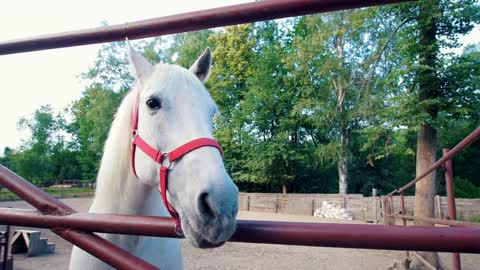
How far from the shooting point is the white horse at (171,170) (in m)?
1.12

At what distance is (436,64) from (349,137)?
14.0 metres

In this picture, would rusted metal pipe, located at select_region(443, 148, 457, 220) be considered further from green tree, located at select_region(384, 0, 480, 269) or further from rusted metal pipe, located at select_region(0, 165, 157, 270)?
green tree, located at select_region(384, 0, 480, 269)

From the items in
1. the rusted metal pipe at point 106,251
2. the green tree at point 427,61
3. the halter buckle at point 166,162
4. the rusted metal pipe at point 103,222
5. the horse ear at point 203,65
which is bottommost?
the rusted metal pipe at point 106,251

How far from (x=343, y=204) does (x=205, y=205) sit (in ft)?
58.0

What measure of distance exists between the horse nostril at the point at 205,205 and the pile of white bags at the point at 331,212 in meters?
16.6

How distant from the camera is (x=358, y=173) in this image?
26.6 metres

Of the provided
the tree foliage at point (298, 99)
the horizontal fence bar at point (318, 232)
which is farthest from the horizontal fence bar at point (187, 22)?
the tree foliage at point (298, 99)

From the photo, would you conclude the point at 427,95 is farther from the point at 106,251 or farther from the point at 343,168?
the point at 343,168

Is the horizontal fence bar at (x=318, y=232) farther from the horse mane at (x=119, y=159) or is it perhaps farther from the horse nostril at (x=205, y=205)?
the horse mane at (x=119, y=159)

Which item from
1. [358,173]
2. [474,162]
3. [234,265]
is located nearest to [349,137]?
[358,173]

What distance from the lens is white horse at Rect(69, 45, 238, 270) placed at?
112 centimetres

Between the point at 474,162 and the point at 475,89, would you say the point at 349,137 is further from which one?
the point at 475,89

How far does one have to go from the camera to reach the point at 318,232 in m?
0.89

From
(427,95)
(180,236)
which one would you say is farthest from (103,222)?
(427,95)
